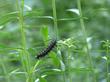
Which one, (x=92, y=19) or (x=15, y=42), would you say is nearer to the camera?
(x=92, y=19)

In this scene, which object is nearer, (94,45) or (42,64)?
(42,64)

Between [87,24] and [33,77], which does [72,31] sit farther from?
[33,77]

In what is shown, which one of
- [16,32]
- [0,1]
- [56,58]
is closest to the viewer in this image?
[56,58]

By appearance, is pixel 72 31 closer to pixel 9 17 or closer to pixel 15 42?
pixel 15 42

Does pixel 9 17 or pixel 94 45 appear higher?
pixel 9 17

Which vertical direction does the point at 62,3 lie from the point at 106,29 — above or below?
above

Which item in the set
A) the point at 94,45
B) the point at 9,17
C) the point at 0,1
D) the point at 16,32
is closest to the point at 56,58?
the point at 9,17

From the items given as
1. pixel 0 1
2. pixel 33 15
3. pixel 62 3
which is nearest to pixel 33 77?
pixel 33 15

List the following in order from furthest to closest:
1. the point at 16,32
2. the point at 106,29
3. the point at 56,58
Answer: the point at 16,32 < the point at 106,29 < the point at 56,58

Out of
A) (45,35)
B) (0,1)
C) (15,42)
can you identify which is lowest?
(15,42)
